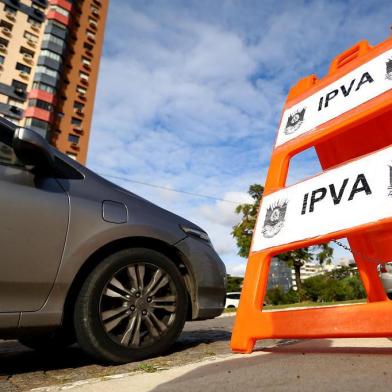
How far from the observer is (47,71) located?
127ft

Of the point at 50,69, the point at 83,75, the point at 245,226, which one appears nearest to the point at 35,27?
the point at 50,69

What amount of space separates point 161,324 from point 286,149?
148 centimetres

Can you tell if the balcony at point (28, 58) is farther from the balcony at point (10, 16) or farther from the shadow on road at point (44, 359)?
the shadow on road at point (44, 359)

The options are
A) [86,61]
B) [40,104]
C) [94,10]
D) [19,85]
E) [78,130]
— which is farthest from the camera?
[94,10]

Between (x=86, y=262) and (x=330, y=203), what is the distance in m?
1.52

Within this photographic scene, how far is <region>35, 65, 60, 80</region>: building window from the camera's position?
126ft

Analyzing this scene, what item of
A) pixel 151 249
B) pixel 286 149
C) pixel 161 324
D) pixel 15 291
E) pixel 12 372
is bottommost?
pixel 12 372

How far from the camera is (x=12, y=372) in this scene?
7.12ft

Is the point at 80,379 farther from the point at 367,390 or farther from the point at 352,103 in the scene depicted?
the point at 352,103

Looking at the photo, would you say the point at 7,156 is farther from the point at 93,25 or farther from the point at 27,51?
the point at 93,25

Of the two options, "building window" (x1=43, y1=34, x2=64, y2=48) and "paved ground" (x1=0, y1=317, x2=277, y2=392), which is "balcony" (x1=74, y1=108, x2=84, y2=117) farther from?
"paved ground" (x1=0, y1=317, x2=277, y2=392)

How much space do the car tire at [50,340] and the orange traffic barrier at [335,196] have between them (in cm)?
128

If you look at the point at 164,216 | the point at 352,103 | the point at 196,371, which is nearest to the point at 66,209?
the point at 164,216

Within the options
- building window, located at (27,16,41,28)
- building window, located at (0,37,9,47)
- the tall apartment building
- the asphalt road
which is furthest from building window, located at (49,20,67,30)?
the asphalt road
